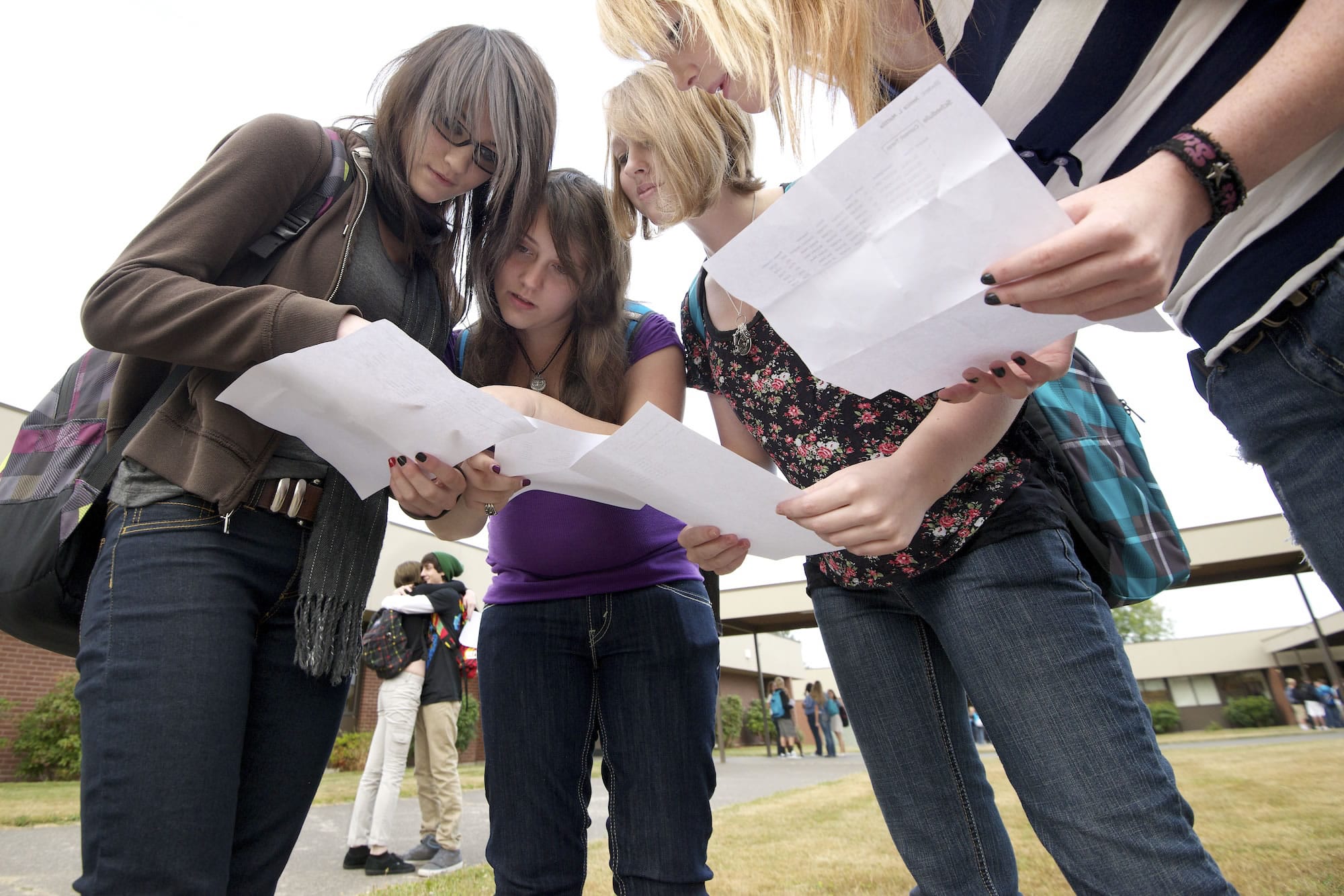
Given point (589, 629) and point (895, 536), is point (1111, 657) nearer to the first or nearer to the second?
point (895, 536)

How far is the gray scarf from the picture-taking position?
130 cm

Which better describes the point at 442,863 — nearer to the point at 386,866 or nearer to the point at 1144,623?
the point at 386,866

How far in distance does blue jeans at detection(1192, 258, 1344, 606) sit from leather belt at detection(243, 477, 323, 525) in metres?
1.40

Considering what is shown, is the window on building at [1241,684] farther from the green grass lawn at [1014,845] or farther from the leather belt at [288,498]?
the leather belt at [288,498]

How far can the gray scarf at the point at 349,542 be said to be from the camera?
4.27 feet

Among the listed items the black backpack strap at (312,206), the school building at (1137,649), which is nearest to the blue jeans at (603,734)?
the black backpack strap at (312,206)

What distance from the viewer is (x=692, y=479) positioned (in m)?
1.20

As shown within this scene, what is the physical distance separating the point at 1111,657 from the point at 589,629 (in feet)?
3.18

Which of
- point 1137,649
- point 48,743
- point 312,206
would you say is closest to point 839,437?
point 312,206

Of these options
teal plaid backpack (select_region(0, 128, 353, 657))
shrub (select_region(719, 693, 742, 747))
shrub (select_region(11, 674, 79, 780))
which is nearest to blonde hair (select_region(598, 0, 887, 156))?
teal plaid backpack (select_region(0, 128, 353, 657))

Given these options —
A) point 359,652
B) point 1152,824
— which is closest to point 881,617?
point 1152,824

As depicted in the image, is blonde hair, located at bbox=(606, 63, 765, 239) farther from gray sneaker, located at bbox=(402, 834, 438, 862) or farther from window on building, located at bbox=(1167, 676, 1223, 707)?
window on building, located at bbox=(1167, 676, 1223, 707)

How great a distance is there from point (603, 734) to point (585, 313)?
97 centimetres

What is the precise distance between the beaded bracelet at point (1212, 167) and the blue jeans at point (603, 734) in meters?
1.19
